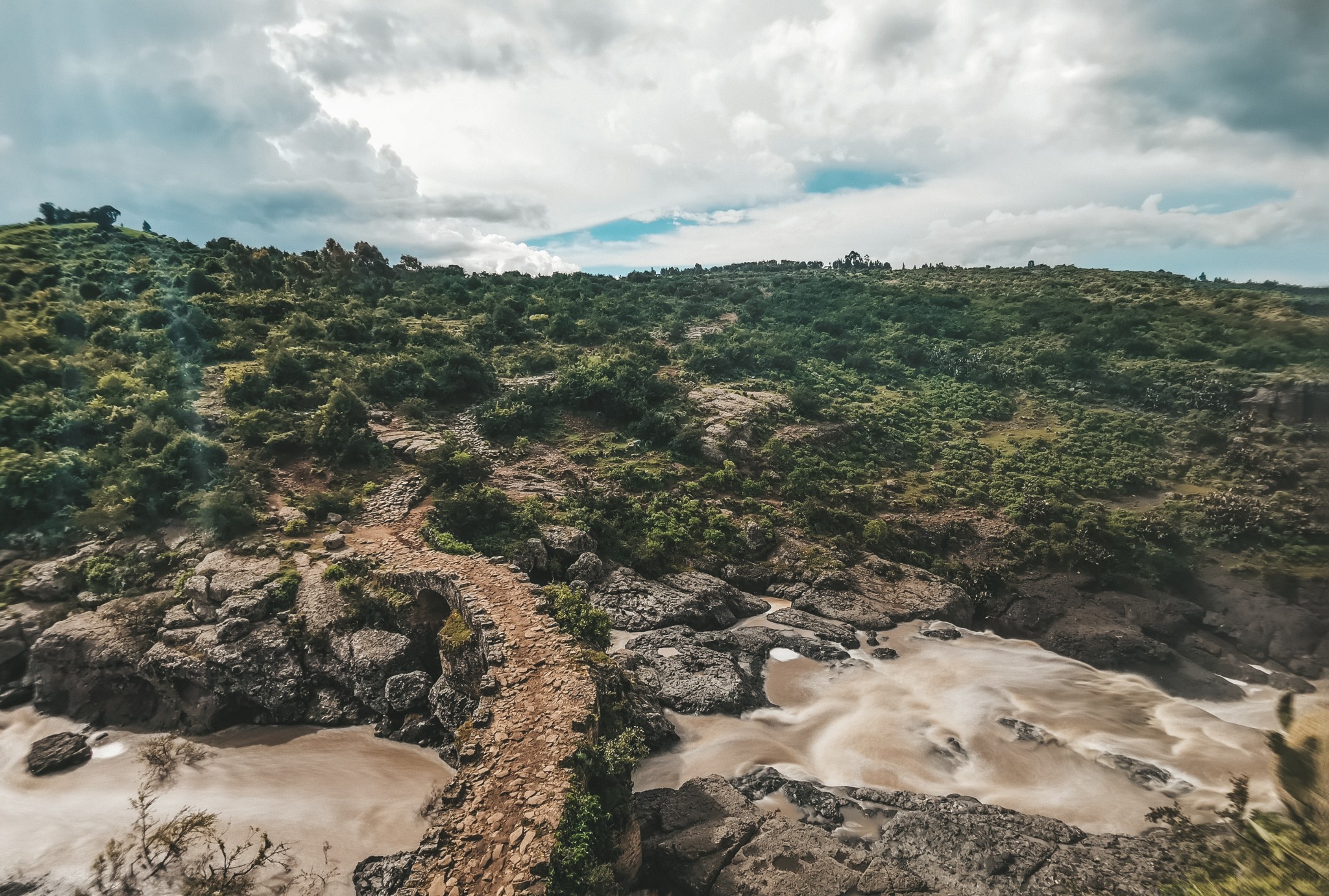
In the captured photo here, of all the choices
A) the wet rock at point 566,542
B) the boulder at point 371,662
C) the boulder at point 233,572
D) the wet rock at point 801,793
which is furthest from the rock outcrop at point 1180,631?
the boulder at point 233,572

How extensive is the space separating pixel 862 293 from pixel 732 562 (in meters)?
66.3

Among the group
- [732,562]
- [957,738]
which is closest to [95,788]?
[732,562]

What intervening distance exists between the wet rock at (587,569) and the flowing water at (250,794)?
347 inches

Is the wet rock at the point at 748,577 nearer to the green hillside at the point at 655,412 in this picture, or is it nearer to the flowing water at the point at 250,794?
the green hillside at the point at 655,412

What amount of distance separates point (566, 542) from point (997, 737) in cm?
1709

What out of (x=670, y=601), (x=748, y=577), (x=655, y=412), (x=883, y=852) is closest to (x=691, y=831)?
(x=883, y=852)

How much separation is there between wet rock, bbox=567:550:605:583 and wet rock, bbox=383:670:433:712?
761 centimetres

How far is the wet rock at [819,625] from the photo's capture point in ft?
72.4

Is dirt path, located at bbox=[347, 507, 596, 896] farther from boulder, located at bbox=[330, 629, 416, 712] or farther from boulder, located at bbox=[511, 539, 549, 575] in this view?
boulder, located at bbox=[511, 539, 549, 575]

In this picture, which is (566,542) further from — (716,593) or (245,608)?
(245,608)

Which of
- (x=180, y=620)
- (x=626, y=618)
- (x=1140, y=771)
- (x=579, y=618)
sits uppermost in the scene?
(x=579, y=618)

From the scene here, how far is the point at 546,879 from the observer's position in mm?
9070

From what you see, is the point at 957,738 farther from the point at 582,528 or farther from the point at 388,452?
the point at 388,452

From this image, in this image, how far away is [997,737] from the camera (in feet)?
55.9
